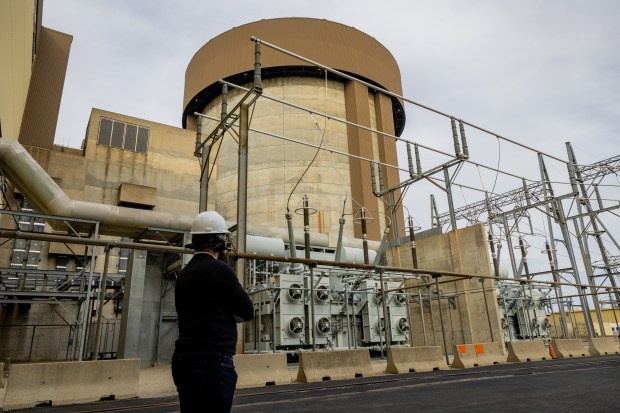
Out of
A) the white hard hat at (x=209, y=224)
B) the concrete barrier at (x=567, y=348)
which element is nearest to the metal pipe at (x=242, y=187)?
the white hard hat at (x=209, y=224)

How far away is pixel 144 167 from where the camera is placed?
24.0 meters

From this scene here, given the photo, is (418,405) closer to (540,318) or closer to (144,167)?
(540,318)

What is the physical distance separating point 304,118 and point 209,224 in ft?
94.8

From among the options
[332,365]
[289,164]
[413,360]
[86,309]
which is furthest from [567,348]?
[289,164]

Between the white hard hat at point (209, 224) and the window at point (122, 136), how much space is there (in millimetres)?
23769

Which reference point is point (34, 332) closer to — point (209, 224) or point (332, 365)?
point (332, 365)

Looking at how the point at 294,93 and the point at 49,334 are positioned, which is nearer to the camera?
the point at 49,334

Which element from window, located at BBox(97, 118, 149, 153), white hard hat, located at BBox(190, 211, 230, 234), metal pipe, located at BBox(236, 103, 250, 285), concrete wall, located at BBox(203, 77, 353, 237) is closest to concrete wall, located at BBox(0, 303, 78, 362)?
window, located at BBox(97, 118, 149, 153)

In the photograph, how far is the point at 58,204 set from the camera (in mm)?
13086

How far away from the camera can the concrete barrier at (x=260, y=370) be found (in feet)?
23.1

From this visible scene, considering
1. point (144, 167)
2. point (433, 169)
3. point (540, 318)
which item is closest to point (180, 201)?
point (144, 167)

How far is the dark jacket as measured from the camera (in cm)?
216

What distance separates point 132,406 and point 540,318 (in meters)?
18.8

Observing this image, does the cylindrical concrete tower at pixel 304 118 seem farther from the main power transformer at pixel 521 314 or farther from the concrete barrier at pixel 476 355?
the concrete barrier at pixel 476 355
